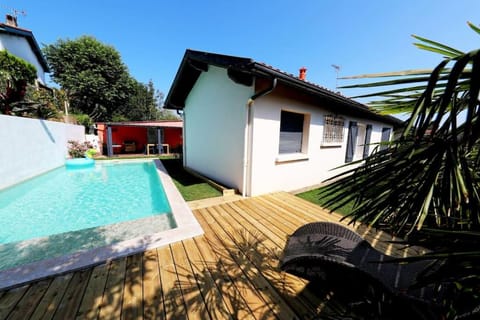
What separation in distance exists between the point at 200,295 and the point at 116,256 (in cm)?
138

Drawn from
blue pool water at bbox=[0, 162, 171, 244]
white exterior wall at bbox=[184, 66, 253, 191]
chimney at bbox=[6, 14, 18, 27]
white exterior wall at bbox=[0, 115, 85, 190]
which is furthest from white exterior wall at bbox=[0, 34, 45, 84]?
white exterior wall at bbox=[184, 66, 253, 191]

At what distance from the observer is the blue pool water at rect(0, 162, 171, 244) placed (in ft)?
14.5

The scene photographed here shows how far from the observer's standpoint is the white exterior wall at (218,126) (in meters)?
5.06

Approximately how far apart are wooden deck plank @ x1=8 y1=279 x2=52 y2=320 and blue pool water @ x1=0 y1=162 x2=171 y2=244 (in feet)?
8.82

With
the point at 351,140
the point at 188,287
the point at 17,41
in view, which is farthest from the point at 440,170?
the point at 17,41

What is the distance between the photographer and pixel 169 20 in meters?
10.9

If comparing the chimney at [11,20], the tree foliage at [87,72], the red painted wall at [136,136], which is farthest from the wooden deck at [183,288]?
the tree foliage at [87,72]

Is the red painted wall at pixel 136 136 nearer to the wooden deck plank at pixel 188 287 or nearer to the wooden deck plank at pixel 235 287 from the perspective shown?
the wooden deck plank at pixel 188 287

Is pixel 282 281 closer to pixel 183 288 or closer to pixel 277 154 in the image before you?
pixel 183 288

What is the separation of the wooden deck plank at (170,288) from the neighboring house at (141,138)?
14.8 m

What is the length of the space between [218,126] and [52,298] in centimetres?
513

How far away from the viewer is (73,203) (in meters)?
5.93

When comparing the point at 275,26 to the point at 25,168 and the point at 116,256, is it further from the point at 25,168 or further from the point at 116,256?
the point at 25,168

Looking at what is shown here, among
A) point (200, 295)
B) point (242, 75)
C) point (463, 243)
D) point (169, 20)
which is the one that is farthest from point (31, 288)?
point (169, 20)
